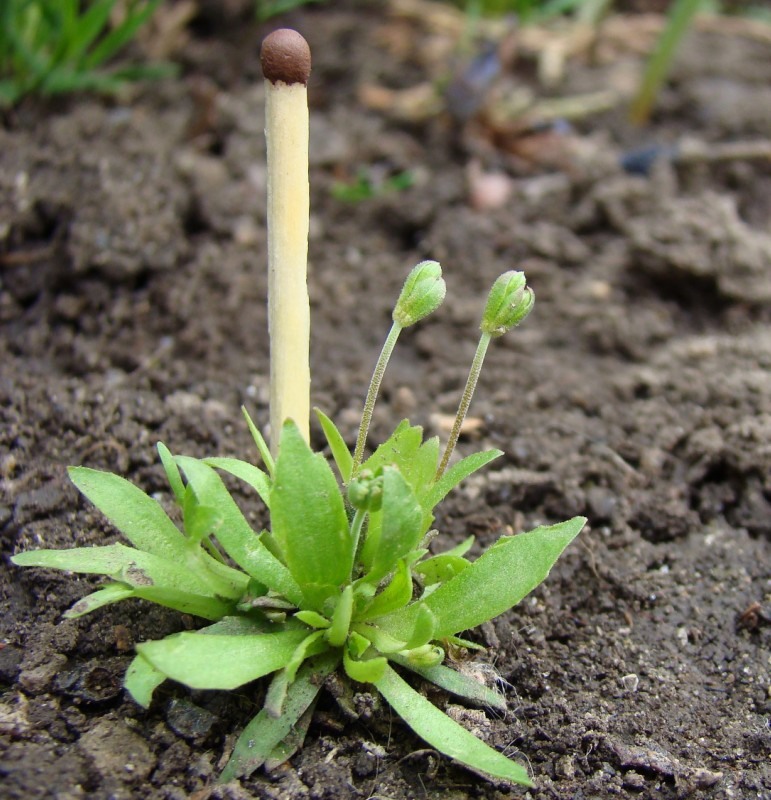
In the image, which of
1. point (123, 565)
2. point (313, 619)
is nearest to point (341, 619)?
point (313, 619)

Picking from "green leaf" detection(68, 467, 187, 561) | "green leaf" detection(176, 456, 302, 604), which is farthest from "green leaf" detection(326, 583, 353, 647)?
"green leaf" detection(68, 467, 187, 561)

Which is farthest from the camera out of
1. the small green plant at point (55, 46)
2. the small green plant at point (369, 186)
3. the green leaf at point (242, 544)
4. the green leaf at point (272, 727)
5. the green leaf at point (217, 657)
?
the small green plant at point (369, 186)

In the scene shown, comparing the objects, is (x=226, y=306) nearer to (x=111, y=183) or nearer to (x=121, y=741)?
(x=111, y=183)

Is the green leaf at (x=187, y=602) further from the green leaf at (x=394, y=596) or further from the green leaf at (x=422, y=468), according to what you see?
the green leaf at (x=422, y=468)

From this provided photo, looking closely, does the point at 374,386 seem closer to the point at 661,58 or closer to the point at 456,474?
the point at 456,474

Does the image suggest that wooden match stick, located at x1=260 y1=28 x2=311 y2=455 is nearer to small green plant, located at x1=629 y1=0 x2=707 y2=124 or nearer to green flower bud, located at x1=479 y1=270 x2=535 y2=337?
green flower bud, located at x1=479 y1=270 x2=535 y2=337

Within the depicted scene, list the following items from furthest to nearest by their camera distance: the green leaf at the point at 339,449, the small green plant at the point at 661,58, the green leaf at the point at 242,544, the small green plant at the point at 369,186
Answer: the small green plant at the point at 661,58 → the small green plant at the point at 369,186 → the green leaf at the point at 339,449 → the green leaf at the point at 242,544

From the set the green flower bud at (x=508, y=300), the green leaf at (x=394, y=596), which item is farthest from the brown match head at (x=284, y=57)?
the green leaf at (x=394, y=596)

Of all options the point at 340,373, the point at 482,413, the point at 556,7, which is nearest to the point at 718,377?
the point at 482,413
